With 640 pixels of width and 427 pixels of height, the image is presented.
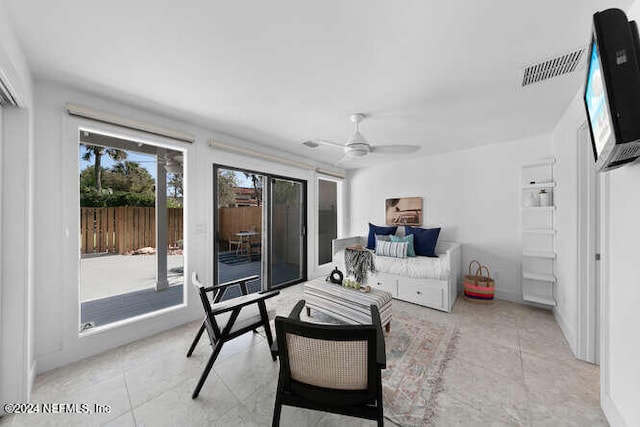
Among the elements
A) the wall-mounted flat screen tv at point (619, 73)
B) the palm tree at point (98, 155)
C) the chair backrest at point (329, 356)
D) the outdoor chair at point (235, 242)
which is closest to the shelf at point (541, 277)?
the wall-mounted flat screen tv at point (619, 73)

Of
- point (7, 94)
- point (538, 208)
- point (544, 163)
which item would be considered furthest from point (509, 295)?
point (7, 94)

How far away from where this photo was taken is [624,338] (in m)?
1.27

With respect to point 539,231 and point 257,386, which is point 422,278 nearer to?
point 539,231

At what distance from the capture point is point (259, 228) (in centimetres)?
372

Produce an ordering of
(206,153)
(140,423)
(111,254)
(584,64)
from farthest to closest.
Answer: (111,254) → (206,153) → (584,64) → (140,423)

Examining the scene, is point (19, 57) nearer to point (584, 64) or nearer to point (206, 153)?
point (206, 153)

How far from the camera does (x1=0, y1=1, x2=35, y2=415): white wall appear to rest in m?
1.47

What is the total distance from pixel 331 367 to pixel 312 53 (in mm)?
1878

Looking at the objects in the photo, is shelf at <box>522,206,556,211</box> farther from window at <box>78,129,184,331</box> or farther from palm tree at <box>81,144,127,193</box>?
palm tree at <box>81,144,127,193</box>

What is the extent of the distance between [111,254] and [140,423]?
2470mm

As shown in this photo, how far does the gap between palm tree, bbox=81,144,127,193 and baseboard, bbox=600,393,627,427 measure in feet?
14.8

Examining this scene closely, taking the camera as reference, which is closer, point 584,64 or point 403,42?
point 403,42

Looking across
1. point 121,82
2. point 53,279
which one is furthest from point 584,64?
point 53,279

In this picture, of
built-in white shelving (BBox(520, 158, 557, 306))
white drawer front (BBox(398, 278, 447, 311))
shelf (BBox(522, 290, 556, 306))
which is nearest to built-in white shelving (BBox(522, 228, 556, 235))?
built-in white shelving (BBox(520, 158, 557, 306))
